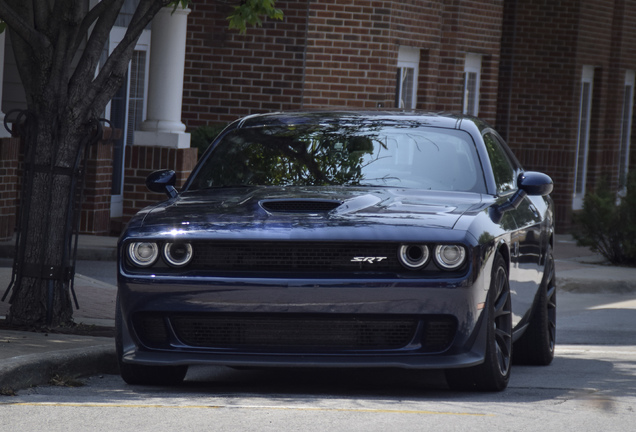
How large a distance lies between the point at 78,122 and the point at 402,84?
34.1 ft

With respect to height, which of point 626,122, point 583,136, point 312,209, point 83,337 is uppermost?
point 626,122

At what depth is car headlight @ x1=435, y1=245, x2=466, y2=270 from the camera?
6.41m

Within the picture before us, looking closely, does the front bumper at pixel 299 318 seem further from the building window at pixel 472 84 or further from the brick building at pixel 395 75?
the building window at pixel 472 84

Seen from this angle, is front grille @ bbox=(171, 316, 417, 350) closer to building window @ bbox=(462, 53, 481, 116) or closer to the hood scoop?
the hood scoop

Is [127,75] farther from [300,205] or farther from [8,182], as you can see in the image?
[300,205]

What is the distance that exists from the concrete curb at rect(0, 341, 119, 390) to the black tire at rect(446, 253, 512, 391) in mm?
2125

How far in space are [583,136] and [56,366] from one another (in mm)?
17786

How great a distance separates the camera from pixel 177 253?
259 inches

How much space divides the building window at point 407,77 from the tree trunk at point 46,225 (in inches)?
394

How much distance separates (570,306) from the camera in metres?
13.3

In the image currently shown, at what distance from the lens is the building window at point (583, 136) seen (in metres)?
23.6

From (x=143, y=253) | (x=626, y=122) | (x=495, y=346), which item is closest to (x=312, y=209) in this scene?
(x=143, y=253)

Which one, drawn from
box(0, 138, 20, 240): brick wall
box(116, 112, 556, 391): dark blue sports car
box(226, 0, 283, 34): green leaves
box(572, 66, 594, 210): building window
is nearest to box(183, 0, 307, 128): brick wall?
box(0, 138, 20, 240): brick wall

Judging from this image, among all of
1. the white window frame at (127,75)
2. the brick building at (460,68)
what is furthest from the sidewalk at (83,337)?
the brick building at (460,68)
